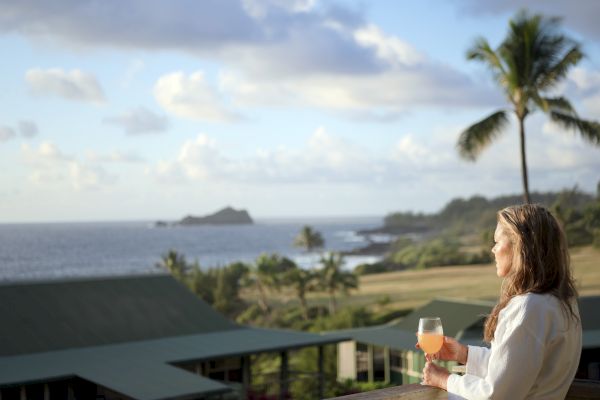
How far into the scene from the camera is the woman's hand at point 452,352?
3.22 meters

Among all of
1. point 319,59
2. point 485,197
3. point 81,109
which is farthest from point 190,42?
point 485,197

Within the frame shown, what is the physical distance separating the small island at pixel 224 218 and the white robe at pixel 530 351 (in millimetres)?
97989

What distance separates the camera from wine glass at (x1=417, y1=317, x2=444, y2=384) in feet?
10.4

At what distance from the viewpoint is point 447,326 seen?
75.0ft

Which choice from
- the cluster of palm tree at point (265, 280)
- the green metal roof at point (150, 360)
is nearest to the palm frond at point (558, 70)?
the green metal roof at point (150, 360)

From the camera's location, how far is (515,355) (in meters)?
2.59

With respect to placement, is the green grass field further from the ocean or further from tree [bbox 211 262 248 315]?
the ocean

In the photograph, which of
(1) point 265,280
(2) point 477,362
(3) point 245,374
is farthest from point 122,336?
(1) point 265,280

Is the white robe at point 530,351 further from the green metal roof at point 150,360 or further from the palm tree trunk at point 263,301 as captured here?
the palm tree trunk at point 263,301

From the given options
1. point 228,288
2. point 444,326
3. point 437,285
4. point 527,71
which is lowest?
point 437,285

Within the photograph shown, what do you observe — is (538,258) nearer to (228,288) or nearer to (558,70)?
(558,70)

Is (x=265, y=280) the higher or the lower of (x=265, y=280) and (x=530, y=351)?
the lower

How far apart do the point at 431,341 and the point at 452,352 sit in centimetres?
14

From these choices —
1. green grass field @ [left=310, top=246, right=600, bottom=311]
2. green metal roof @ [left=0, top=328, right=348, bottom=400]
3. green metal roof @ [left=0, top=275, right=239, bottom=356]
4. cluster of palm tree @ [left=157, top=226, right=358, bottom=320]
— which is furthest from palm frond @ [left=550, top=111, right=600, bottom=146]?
green grass field @ [left=310, top=246, right=600, bottom=311]
